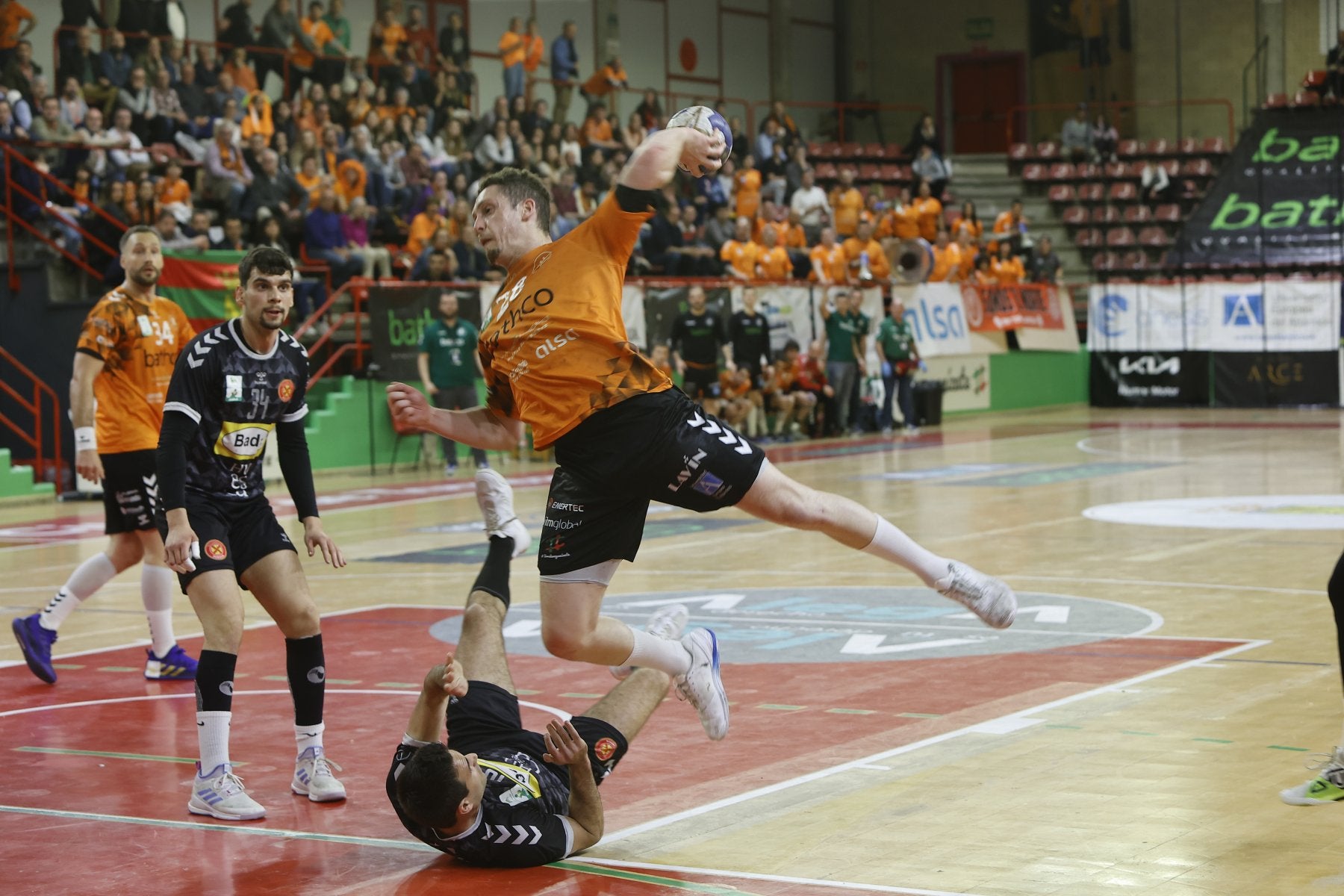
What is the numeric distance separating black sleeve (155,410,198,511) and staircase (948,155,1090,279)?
32.2 metres

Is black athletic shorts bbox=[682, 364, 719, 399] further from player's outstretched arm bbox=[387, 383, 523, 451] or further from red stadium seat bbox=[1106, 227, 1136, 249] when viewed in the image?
player's outstretched arm bbox=[387, 383, 523, 451]

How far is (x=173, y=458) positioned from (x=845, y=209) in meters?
27.4

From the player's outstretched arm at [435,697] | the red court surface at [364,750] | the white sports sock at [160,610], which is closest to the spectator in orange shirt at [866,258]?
the red court surface at [364,750]

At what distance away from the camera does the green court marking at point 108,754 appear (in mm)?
7590

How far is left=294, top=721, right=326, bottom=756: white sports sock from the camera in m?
6.93

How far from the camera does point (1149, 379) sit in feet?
114

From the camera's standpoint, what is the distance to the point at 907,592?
11945 mm

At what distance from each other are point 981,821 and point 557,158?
23.7 m

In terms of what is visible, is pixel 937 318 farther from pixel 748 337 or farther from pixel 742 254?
pixel 748 337

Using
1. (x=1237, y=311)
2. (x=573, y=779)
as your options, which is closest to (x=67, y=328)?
(x=573, y=779)

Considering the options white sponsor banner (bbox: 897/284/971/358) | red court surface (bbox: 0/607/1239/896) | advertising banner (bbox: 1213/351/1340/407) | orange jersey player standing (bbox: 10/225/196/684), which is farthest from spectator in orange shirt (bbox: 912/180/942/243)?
orange jersey player standing (bbox: 10/225/196/684)

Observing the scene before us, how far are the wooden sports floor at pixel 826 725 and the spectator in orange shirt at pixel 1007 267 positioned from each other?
Answer: 58.9 feet

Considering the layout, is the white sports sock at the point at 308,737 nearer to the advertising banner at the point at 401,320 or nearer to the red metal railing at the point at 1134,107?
the advertising banner at the point at 401,320

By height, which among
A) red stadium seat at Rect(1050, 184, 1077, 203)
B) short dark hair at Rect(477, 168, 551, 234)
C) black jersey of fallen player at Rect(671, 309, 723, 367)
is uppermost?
red stadium seat at Rect(1050, 184, 1077, 203)
